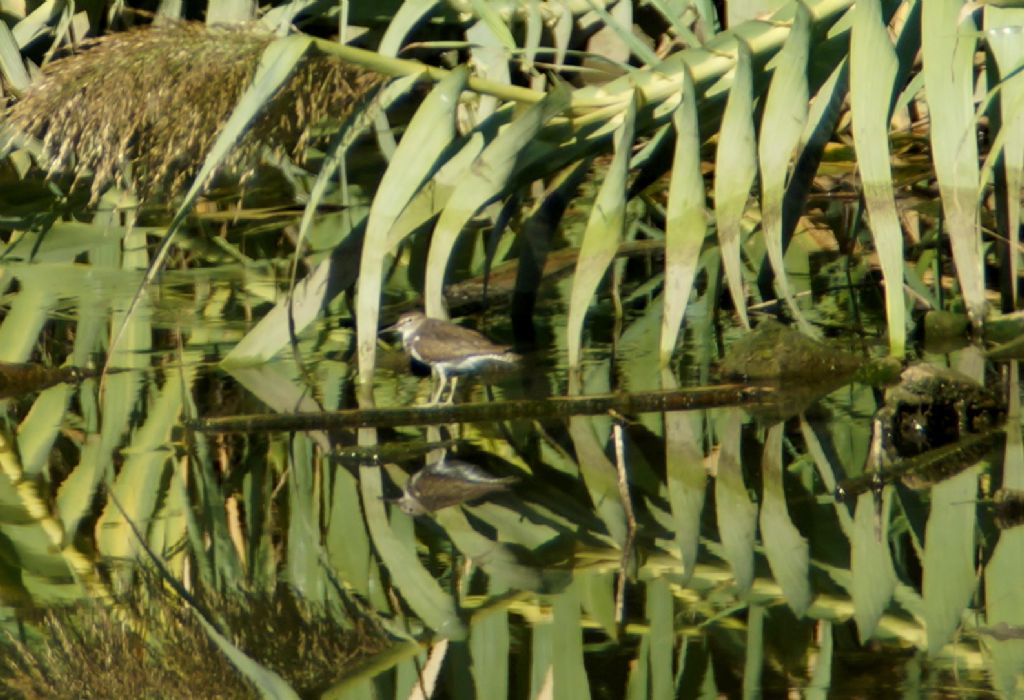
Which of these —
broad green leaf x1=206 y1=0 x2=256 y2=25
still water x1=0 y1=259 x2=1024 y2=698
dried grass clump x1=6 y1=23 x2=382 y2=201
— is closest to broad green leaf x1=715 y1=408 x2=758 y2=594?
still water x1=0 y1=259 x2=1024 y2=698

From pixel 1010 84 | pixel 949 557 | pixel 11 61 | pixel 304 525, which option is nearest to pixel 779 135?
pixel 1010 84

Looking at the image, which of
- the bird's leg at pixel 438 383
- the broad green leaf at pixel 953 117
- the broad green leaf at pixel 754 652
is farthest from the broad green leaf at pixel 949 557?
the bird's leg at pixel 438 383

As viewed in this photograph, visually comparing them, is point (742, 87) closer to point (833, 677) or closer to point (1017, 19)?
point (1017, 19)

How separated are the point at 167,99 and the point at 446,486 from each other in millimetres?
1115

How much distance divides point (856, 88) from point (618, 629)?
184cm

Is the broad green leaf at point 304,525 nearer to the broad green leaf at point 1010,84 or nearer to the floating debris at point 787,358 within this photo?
the floating debris at point 787,358

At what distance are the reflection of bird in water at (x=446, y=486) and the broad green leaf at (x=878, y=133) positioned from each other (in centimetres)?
106

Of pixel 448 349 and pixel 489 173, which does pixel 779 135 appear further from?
pixel 448 349

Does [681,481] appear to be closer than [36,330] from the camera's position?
Yes

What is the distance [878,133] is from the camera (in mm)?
4039

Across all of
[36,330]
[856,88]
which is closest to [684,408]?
[856,88]

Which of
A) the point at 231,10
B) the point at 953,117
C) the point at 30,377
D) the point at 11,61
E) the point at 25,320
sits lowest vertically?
the point at 30,377

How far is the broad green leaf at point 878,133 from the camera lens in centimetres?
400

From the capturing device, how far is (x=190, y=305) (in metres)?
6.30
